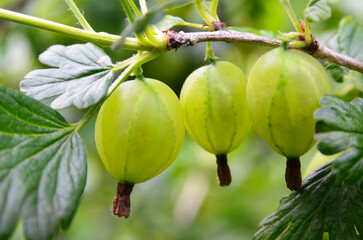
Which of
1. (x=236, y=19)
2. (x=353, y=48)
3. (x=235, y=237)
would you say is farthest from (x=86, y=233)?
(x=353, y=48)

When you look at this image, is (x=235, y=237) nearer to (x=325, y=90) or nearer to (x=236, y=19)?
(x=236, y=19)

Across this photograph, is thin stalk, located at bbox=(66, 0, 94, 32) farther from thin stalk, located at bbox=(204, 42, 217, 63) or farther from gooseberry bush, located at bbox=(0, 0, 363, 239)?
thin stalk, located at bbox=(204, 42, 217, 63)

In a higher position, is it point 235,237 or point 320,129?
point 320,129

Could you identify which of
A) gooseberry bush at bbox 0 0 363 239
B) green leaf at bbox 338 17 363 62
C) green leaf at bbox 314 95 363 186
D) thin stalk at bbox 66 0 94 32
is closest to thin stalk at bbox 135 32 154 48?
gooseberry bush at bbox 0 0 363 239

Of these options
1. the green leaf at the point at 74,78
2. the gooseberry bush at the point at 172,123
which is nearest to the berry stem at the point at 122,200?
the gooseberry bush at the point at 172,123

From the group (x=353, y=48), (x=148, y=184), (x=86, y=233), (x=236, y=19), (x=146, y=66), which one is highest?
(x=353, y=48)

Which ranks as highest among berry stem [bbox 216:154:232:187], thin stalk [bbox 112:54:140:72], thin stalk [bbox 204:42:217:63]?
thin stalk [bbox 112:54:140:72]

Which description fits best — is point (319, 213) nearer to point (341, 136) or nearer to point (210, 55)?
point (341, 136)

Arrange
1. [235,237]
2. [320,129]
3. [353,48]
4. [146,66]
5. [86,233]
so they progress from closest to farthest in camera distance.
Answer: [320,129]
[353,48]
[235,237]
[146,66]
[86,233]

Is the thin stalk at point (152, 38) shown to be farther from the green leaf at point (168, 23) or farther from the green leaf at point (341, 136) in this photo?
the green leaf at point (341, 136)
